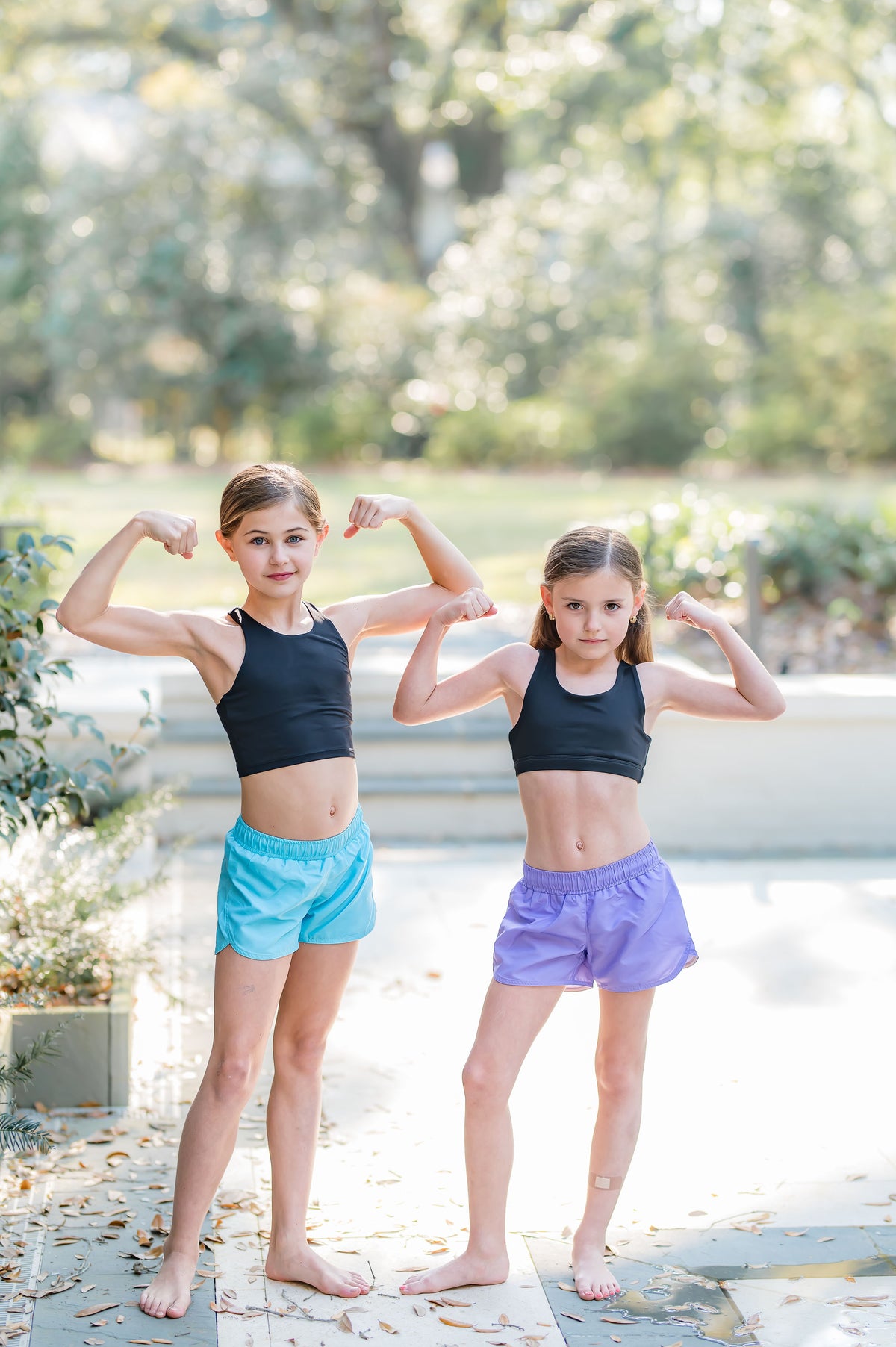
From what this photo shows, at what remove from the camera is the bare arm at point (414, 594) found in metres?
2.89

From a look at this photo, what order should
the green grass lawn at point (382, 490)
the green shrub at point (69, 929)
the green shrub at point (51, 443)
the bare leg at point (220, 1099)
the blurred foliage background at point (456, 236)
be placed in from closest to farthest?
the bare leg at point (220, 1099) → the green shrub at point (69, 929) → the green grass lawn at point (382, 490) → the blurred foliage background at point (456, 236) → the green shrub at point (51, 443)

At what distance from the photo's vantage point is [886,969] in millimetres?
4633

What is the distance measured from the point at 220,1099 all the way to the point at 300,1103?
0.19 meters

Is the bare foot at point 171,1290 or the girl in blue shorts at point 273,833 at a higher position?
the girl in blue shorts at point 273,833

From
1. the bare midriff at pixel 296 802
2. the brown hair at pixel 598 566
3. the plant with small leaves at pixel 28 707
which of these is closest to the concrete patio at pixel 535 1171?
the plant with small leaves at pixel 28 707

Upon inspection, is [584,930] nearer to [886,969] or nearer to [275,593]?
[275,593]

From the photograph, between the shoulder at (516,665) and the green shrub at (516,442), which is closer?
the shoulder at (516,665)

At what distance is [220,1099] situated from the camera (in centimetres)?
269

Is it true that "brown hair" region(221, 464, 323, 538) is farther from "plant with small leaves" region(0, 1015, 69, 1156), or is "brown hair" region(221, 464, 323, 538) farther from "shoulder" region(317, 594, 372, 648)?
"plant with small leaves" region(0, 1015, 69, 1156)

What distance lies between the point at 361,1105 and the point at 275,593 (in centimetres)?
161

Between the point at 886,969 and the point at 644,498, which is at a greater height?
the point at 644,498

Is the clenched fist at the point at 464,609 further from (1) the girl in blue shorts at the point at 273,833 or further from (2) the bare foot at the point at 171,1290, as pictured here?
(2) the bare foot at the point at 171,1290

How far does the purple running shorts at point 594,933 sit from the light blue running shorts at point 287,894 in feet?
1.04

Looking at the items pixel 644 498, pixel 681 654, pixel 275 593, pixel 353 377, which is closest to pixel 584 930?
pixel 275 593
